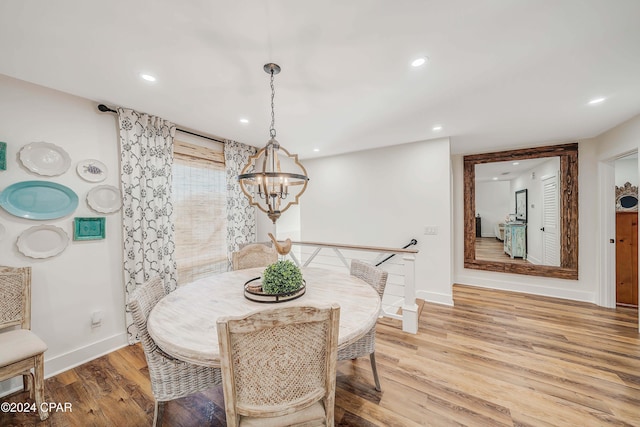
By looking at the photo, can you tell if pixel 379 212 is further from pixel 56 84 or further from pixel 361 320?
pixel 56 84

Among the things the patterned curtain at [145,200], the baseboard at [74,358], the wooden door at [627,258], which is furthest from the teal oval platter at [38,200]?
the wooden door at [627,258]

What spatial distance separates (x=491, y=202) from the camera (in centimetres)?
427

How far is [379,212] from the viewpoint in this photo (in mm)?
4012

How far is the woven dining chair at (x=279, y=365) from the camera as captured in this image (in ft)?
2.95

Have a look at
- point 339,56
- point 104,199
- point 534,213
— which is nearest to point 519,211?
point 534,213

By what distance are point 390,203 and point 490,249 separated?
207 cm

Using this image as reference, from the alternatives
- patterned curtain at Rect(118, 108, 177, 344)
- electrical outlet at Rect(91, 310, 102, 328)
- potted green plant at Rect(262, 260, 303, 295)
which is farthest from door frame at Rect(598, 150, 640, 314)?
electrical outlet at Rect(91, 310, 102, 328)

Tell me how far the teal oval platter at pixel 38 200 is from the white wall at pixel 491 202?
18.1ft

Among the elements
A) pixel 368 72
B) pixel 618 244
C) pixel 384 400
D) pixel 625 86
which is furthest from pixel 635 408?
pixel 368 72

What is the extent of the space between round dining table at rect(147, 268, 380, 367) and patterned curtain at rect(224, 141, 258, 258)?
4.97ft

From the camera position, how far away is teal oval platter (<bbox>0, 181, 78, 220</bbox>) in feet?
6.22

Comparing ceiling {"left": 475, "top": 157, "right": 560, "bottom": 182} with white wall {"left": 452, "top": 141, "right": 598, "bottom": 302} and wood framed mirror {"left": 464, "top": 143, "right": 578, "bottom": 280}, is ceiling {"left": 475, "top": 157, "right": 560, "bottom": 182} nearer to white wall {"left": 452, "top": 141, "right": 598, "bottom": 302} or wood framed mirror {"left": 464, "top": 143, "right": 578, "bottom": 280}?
→ wood framed mirror {"left": 464, "top": 143, "right": 578, "bottom": 280}

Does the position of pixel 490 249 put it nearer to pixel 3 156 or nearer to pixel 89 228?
pixel 89 228

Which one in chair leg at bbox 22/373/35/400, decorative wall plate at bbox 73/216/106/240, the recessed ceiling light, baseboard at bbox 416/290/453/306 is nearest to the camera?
the recessed ceiling light
